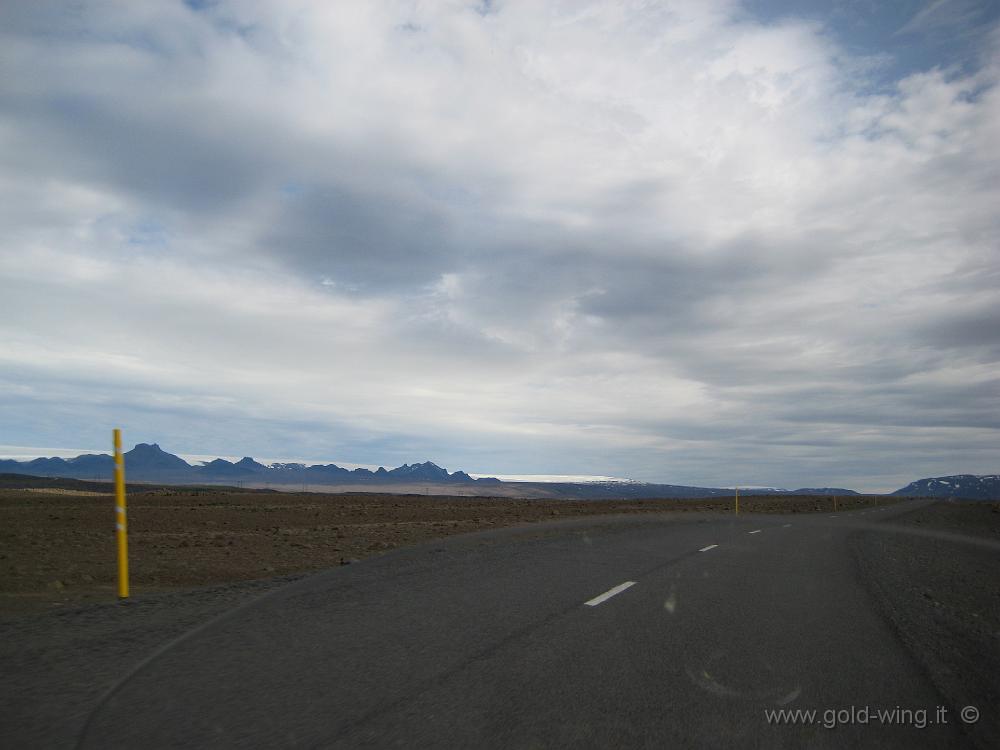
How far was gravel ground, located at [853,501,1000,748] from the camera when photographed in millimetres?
6195

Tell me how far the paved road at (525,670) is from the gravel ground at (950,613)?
0.23 meters

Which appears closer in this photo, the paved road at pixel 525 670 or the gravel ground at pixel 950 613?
the paved road at pixel 525 670

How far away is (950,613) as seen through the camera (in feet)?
33.7

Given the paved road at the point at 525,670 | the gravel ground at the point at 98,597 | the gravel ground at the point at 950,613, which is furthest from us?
the gravel ground at the point at 950,613

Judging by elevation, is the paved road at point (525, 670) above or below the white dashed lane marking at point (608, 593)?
above

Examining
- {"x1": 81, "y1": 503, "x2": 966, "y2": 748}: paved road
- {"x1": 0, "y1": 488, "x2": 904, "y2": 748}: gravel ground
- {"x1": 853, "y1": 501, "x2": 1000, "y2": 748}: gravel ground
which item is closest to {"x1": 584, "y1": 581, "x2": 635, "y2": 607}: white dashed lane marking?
{"x1": 81, "y1": 503, "x2": 966, "y2": 748}: paved road

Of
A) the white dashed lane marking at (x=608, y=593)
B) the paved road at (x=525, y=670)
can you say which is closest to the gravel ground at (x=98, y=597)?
the paved road at (x=525, y=670)

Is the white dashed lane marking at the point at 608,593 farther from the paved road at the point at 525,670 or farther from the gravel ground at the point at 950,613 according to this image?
the gravel ground at the point at 950,613

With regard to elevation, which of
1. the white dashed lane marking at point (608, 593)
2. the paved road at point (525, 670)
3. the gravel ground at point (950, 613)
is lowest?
the gravel ground at point (950, 613)

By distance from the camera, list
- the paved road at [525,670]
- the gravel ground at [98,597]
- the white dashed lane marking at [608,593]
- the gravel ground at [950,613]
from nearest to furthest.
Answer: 1. the paved road at [525,670]
2. the gravel ground at [98,597]
3. the gravel ground at [950,613]
4. the white dashed lane marking at [608,593]

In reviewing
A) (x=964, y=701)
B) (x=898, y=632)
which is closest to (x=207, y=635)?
(x=964, y=701)

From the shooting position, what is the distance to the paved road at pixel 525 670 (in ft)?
16.0

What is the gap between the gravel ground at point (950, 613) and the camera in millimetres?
6195

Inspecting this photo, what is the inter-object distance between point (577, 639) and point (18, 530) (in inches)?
1077
